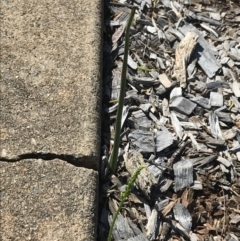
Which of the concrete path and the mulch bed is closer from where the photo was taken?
the concrete path

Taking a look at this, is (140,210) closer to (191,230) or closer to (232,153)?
(191,230)

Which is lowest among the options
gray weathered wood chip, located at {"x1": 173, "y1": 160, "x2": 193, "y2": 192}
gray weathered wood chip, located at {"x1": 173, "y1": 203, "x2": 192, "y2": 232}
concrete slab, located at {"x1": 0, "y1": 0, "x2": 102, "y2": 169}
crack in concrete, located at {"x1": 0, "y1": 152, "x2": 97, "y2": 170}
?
gray weathered wood chip, located at {"x1": 173, "y1": 203, "x2": 192, "y2": 232}

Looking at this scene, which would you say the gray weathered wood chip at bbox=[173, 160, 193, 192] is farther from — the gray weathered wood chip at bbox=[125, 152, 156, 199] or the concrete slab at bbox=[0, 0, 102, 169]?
the concrete slab at bbox=[0, 0, 102, 169]

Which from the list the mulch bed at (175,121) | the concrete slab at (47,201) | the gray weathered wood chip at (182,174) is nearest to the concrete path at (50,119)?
the concrete slab at (47,201)

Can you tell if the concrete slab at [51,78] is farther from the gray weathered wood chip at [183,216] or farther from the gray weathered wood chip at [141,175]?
the gray weathered wood chip at [183,216]

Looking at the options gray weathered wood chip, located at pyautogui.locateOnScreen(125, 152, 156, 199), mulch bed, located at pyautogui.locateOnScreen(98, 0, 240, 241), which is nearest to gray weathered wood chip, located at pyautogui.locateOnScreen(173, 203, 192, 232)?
mulch bed, located at pyautogui.locateOnScreen(98, 0, 240, 241)

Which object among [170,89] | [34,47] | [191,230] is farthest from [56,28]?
[191,230]

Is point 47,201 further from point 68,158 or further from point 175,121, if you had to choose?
point 175,121
